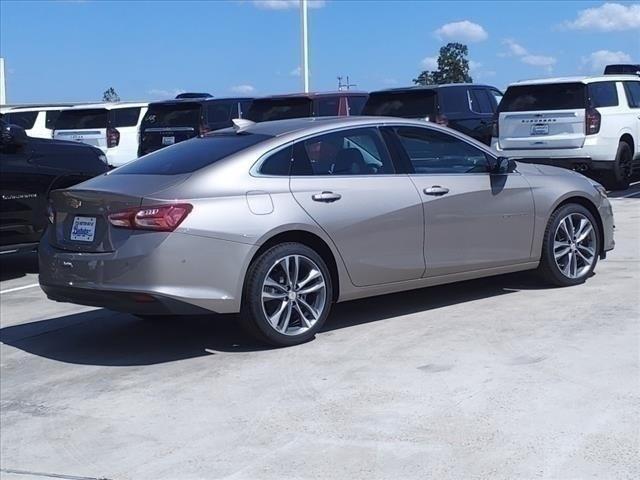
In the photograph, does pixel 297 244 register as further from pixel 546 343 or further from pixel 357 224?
pixel 546 343

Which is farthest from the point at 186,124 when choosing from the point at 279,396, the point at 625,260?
the point at 279,396

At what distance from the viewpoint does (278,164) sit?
20.1 ft

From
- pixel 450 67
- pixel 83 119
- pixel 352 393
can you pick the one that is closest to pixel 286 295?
pixel 352 393

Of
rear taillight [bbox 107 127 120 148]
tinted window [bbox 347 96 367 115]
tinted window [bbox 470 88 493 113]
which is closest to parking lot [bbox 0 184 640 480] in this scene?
tinted window [bbox 470 88 493 113]

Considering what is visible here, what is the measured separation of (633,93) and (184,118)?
27.0 feet

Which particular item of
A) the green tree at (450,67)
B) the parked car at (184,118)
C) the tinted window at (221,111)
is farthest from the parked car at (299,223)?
the green tree at (450,67)

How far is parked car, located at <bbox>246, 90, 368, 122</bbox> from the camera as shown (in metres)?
15.6

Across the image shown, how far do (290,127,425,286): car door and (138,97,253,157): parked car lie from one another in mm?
10517

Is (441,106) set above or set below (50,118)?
below

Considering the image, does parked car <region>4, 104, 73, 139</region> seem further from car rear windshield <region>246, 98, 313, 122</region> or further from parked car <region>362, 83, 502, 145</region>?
parked car <region>362, 83, 502, 145</region>

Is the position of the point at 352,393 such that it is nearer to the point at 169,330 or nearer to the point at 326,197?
the point at 326,197

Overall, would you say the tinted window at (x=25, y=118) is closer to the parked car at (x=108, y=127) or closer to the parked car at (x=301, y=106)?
the parked car at (x=108, y=127)

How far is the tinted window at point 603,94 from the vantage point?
44.5 feet

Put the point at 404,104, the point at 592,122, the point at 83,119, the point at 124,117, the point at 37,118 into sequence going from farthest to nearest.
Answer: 1. the point at 37,118
2. the point at 124,117
3. the point at 83,119
4. the point at 404,104
5. the point at 592,122
